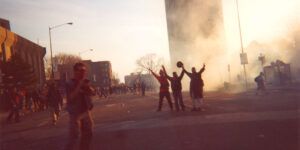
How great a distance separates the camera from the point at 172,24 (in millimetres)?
112250

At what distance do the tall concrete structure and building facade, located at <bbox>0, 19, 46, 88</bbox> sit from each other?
29.1m

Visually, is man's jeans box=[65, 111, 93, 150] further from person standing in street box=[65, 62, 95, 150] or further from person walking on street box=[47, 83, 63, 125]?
person walking on street box=[47, 83, 63, 125]

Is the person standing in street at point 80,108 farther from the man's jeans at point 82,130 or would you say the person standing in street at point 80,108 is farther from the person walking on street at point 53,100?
the person walking on street at point 53,100

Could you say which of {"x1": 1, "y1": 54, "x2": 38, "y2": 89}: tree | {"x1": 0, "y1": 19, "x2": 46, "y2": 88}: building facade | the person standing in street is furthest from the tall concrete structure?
the person standing in street

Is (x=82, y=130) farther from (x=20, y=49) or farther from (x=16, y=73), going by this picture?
(x=20, y=49)

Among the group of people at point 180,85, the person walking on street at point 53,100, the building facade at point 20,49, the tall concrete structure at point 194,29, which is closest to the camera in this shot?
the group of people at point 180,85

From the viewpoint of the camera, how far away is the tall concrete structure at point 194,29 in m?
91.5

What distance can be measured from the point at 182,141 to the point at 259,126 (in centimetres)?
252

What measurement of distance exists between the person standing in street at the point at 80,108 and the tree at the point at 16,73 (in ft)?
109

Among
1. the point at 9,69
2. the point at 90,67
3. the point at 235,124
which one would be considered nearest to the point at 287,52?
the point at 9,69

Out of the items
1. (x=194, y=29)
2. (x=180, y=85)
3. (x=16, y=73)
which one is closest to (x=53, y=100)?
(x=180, y=85)

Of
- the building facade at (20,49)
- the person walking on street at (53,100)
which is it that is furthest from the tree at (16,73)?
the person walking on street at (53,100)

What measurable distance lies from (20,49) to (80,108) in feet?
171

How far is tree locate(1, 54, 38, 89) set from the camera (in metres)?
39.7
